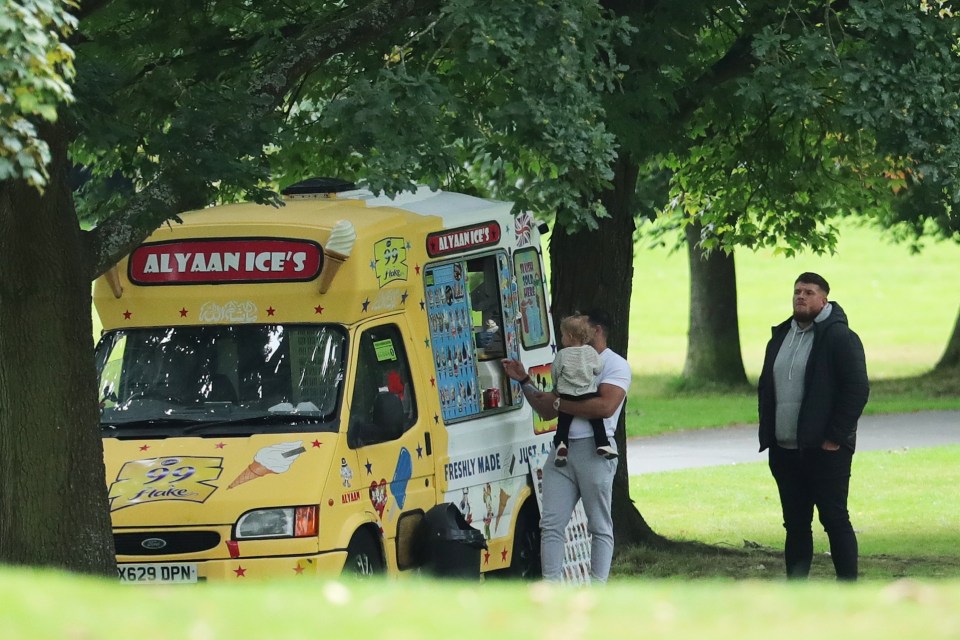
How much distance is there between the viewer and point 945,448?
2238 centimetres

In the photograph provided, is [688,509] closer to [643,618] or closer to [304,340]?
[304,340]

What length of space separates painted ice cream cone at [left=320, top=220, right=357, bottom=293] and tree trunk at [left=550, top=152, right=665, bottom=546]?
418cm

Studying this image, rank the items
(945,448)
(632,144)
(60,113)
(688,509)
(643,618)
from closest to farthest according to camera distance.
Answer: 1. (643,618)
2. (60,113)
3. (632,144)
4. (688,509)
5. (945,448)

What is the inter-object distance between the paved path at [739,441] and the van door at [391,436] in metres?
11.2

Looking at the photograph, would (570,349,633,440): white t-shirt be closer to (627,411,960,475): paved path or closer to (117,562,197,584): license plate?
(117,562,197,584): license plate

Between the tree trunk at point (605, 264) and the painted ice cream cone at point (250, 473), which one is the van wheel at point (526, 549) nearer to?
the tree trunk at point (605, 264)

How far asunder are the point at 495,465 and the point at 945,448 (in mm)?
12577

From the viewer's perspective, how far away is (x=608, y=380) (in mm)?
10555

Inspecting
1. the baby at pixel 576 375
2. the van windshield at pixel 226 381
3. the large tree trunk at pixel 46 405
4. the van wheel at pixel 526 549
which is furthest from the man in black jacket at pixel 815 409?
the large tree trunk at pixel 46 405

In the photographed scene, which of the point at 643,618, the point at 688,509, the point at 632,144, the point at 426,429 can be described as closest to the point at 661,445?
the point at 688,509

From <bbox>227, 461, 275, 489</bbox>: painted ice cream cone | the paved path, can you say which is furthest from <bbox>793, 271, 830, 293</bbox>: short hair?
the paved path

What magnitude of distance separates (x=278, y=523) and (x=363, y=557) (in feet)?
2.46

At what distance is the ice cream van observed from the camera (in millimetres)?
9227

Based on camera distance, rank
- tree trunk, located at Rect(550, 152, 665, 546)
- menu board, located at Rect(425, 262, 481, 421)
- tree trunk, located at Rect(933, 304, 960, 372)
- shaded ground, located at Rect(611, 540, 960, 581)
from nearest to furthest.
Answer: menu board, located at Rect(425, 262, 481, 421) → shaded ground, located at Rect(611, 540, 960, 581) → tree trunk, located at Rect(550, 152, 665, 546) → tree trunk, located at Rect(933, 304, 960, 372)
